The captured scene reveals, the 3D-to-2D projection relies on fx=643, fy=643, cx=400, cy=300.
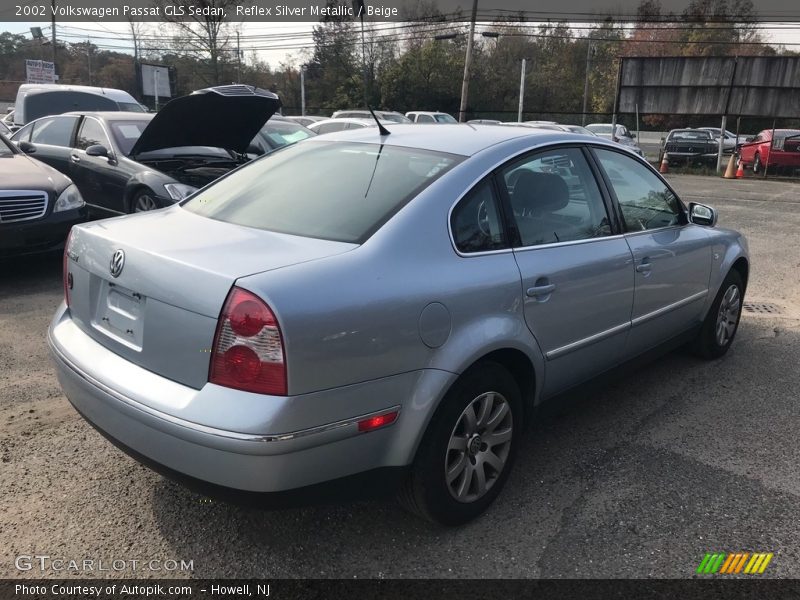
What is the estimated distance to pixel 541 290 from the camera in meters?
2.82

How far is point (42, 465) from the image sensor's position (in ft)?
10.1

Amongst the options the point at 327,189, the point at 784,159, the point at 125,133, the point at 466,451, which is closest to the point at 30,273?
the point at 125,133

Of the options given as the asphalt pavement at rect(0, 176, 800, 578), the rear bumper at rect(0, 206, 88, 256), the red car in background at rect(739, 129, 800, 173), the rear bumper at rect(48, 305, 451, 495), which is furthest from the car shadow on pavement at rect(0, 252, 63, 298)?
the red car in background at rect(739, 129, 800, 173)

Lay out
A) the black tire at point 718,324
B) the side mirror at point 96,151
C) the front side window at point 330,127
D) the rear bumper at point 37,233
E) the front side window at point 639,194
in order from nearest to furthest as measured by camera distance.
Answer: the front side window at point 639,194, the black tire at point 718,324, the rear bumper at point 37,233, the side mirror at point 96,151, the front side window at point 330,127

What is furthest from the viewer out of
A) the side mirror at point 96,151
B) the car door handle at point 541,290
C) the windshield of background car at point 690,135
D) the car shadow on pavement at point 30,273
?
the windshield of background car at point 690,135

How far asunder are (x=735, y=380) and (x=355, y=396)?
3.27 metres

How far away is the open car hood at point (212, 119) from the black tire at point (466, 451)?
453 cm

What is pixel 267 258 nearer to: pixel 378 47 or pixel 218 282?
pixel 218 282

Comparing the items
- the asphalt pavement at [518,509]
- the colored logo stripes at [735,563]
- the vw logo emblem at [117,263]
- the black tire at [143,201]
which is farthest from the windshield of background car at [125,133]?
the colored logo stripes at [735,563]

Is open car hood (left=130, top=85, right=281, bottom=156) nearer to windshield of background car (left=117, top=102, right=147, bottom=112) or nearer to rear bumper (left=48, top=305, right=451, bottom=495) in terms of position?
rear bumper (left=48, top=305, right=451, bottom=495)

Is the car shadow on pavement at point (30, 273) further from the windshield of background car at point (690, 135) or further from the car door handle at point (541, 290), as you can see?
the windshield of background car at point (690, 135)

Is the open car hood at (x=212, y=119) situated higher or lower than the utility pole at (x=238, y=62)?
lower

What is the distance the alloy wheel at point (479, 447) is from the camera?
259 cm

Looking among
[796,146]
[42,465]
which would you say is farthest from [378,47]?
[42,465]
